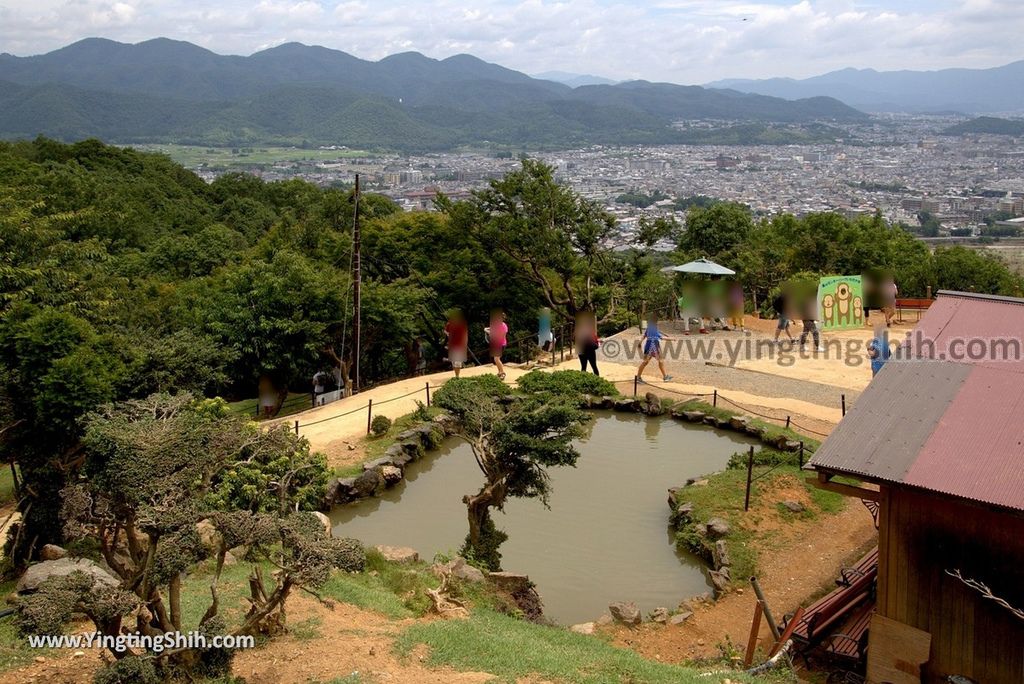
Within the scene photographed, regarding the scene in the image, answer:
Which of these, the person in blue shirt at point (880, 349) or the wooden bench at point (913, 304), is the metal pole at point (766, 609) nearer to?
the person in blue shirt at point (880, 349)

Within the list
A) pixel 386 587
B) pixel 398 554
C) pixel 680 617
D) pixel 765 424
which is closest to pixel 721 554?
pixel 680 617

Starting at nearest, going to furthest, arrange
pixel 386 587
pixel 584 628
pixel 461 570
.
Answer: pixel 584 628
pixel 386 587
pixel 461 570

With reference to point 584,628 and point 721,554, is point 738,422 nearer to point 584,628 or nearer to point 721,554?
point 721,554

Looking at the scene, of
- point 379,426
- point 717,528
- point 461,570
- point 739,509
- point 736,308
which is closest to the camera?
point 461,570

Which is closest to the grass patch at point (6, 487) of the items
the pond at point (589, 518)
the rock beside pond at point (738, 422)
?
the pond at point (589, 518)

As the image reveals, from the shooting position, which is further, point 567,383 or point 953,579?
point 567,383

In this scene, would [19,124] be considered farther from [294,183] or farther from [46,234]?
[46,234]

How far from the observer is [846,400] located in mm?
16078

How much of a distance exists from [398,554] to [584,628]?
258 centimetres

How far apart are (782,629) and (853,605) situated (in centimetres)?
78

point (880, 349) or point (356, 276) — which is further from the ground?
point (356, 276)

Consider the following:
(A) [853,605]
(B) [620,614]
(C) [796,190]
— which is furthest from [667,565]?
(C) [796,190]

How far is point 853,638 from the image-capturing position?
8250 millimetres

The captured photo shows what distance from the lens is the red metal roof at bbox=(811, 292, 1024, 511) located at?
7.01 metres
